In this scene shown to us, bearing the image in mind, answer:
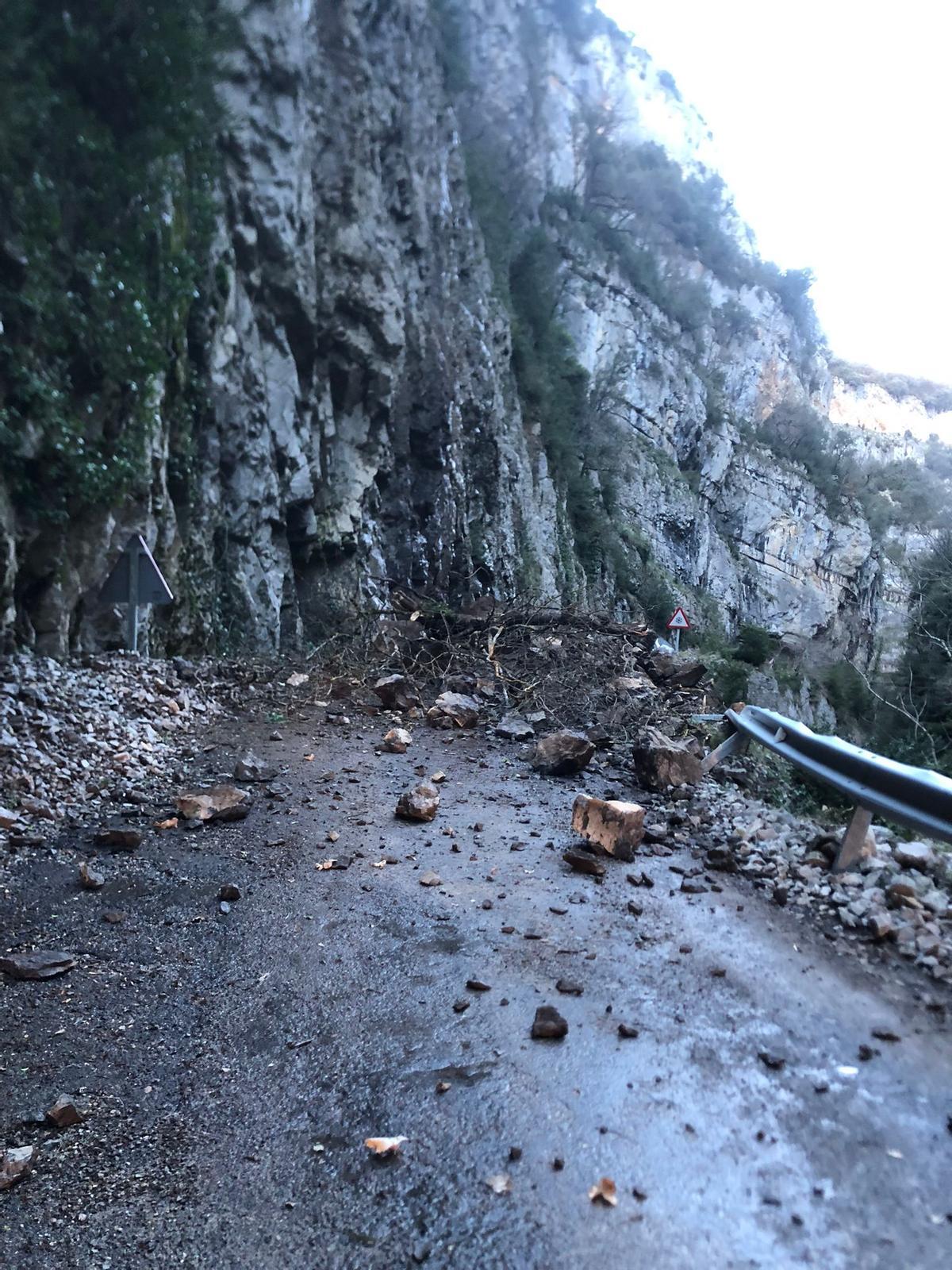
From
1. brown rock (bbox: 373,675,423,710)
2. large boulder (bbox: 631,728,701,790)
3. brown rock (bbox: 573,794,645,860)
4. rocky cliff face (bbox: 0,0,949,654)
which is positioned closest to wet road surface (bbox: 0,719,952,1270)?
brown rock (bbox: 573,794,645,860)

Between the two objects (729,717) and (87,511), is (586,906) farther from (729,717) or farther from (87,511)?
(87,511)

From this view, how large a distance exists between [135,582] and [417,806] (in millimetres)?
3727

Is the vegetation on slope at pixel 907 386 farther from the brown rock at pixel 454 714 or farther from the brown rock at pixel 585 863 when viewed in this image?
the brown rock at pixel 585 863

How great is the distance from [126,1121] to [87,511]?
582 cm

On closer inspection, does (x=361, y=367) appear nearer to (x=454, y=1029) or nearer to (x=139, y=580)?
(x=139, y=580)

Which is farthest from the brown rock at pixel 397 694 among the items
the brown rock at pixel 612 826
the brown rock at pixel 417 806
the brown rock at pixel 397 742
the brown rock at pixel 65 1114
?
the brown rock at pixel 65 1114

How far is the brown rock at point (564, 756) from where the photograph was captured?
581 cm

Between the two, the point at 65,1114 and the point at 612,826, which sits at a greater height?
the point at 612,826

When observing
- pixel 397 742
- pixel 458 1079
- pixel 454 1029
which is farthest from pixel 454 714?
pixel 458 1079

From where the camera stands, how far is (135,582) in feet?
22.4

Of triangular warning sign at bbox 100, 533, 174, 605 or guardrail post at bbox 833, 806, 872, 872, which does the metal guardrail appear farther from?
triangular warning sign at bbox 100, 533, 174, 605

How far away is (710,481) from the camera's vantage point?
45.7 m

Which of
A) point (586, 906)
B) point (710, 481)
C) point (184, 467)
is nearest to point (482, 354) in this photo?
point (184, 467)

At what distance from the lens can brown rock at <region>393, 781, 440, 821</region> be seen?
4.79m
